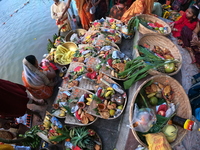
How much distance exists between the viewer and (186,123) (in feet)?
4.51

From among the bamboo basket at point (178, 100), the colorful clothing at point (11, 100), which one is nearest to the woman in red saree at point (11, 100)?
the colorful clothing at point (11, 100)

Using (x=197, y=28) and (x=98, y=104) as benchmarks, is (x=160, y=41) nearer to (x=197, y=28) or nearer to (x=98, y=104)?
(x=197, y=28)

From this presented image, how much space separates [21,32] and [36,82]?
4767 millimetres

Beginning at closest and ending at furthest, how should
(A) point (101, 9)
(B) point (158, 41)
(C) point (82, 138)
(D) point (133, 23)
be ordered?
(C) point (82, 138) < (B) point (158, 41) < (D) point (133, 23) < (A) point (101, 9)

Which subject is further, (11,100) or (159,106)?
(11,100)

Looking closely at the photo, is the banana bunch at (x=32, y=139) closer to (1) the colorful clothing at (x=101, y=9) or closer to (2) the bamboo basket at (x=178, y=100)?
(2) the bamboo basket at (x=178, y=100)

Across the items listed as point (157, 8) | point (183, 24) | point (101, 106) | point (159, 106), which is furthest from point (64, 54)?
point (157, 8)

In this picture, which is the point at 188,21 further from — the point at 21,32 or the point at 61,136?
the point at 21,32

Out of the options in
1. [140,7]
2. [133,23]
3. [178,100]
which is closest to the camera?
[178,100]

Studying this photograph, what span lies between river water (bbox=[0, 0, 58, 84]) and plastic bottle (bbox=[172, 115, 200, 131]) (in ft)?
13.8

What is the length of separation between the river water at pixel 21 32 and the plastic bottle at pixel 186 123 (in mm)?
4214

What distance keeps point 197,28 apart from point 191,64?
87 centimetres

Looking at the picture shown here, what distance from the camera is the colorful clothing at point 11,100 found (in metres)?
2.18

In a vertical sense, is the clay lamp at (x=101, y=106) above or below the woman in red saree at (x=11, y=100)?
below
